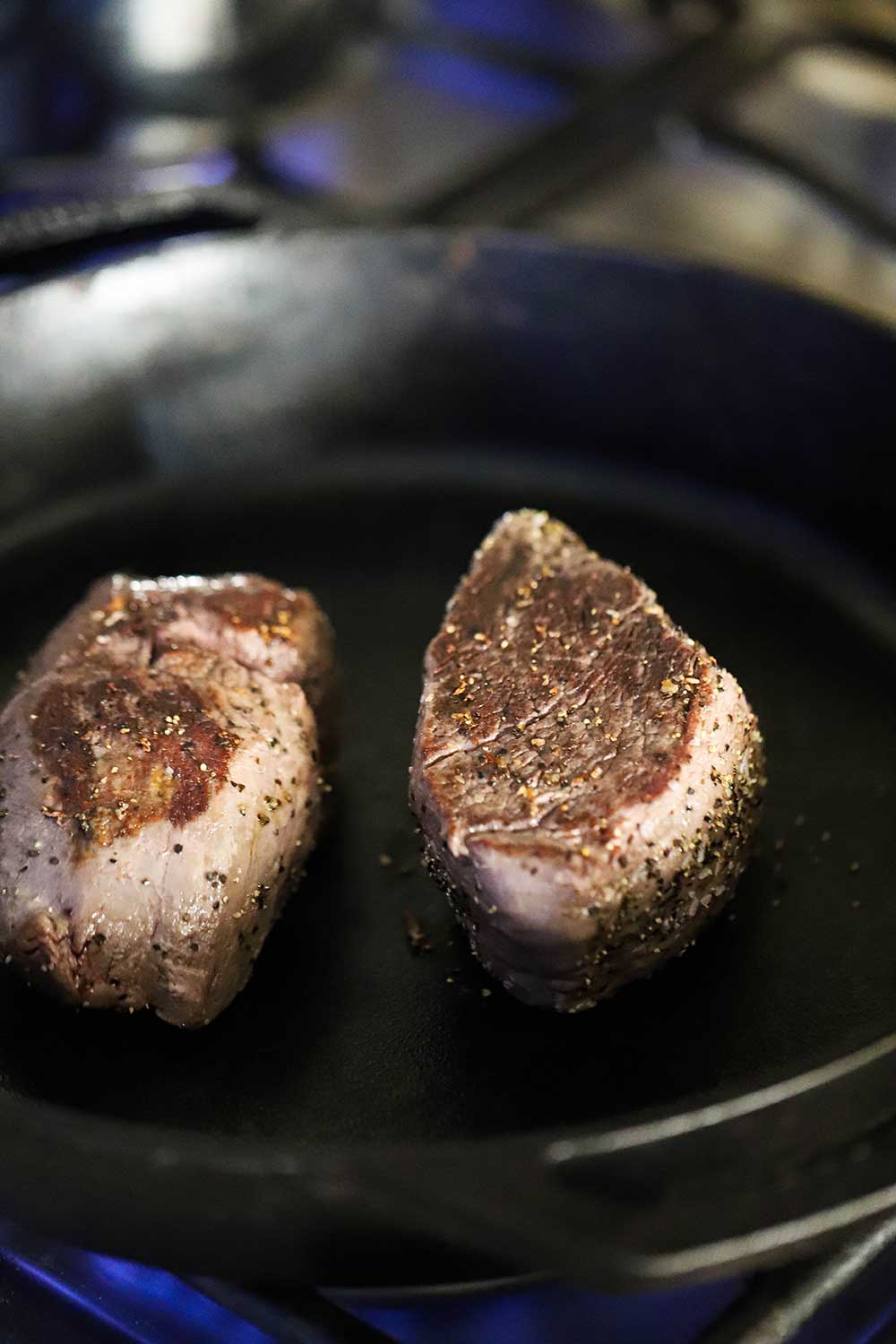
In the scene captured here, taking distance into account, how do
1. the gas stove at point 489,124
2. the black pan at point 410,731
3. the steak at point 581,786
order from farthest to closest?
the gas stove at point 489,124, the steak at point 581,786, the black pan at point 410,731

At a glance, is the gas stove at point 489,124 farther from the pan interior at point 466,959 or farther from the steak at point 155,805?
the steak at point 155,805

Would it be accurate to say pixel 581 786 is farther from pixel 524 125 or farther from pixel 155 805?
pixel 524 125

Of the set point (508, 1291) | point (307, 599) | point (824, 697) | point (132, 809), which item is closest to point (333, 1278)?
point (508, 1291)

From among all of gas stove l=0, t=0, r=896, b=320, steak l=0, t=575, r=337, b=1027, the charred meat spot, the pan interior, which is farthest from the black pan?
gas stove l=0, t=0, r=896, b=320

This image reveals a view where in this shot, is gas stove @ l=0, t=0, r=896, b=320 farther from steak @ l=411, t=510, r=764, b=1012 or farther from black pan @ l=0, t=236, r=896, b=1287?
steak @ l=411, t=510, r=764, b=1012

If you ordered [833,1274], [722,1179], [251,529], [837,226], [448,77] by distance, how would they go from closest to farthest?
[722,1179], [833,1274], [251,529], [837,226], [448,77]

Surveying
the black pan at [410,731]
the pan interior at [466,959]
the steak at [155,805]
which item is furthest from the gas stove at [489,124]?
the steak at [155,805]

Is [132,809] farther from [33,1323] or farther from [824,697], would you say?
[824,697]
